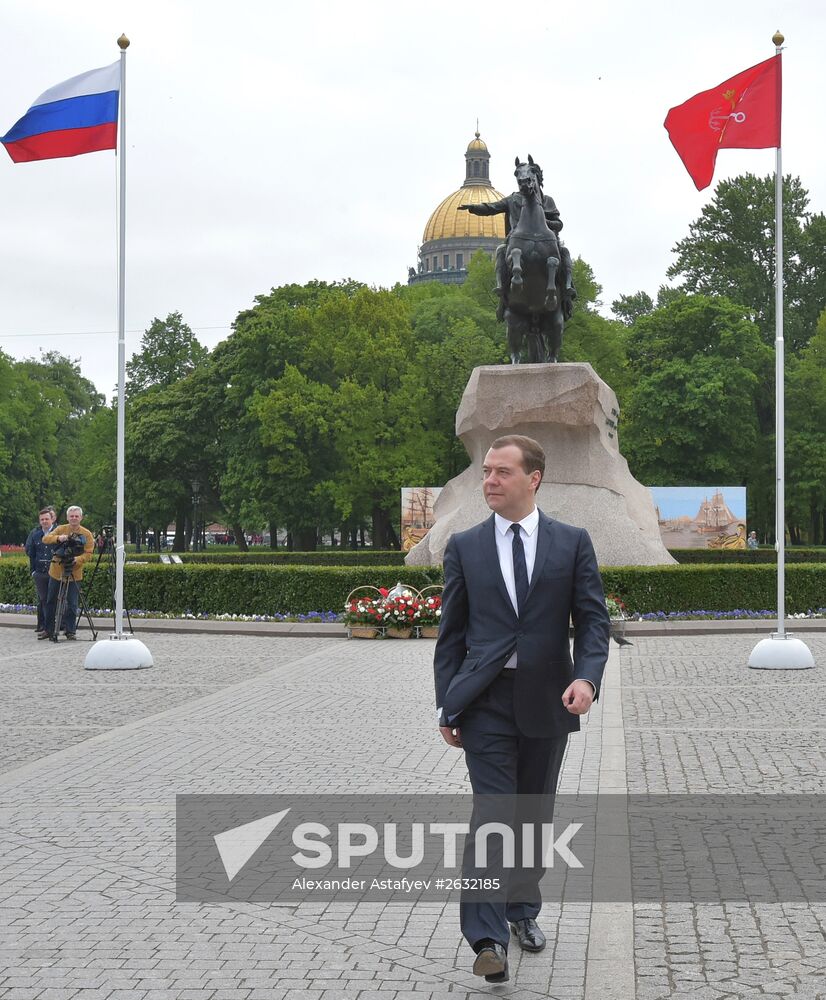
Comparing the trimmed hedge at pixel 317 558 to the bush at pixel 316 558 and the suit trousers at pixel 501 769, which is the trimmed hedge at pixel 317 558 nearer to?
the bush at pixel 316 558

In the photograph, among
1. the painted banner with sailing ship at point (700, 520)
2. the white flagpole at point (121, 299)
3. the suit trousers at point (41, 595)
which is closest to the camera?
the white flagpole at point (121, 299)

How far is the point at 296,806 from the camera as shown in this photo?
24.9 feet

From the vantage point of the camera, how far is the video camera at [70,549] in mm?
19125

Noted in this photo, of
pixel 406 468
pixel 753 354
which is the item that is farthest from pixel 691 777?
pixel 753 354

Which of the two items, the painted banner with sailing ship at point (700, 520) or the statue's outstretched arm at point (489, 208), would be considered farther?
the painted banner with sailing ship at point (700, 520)

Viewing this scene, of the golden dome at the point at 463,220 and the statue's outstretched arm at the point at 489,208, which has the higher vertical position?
the golden dome at the point at 463,220

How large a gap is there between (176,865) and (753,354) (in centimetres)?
5215

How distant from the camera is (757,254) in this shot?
62.0 metres

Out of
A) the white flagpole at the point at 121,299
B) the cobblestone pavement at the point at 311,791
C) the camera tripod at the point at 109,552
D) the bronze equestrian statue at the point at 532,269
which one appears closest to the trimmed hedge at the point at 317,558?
the camera tripod at the point at 109,552

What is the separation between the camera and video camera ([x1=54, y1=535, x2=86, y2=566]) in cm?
1912

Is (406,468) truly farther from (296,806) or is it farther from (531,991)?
(531,991)

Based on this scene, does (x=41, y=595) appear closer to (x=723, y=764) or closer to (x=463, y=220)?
(x=723, y=764)

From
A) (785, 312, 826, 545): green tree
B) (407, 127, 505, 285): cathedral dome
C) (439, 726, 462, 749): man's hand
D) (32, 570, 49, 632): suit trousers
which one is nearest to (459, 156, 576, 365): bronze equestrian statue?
(32, 570, 49, 632): suit trousers

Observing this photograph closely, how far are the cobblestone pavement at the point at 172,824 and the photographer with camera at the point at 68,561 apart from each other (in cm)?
324
